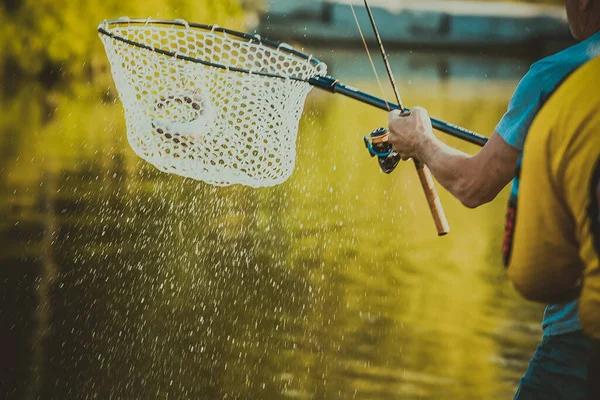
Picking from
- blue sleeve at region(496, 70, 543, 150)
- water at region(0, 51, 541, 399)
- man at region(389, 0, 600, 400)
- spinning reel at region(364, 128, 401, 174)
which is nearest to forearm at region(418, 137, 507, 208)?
man at region(389, 0, 600, 400)

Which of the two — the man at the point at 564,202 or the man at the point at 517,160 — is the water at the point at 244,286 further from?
the man at the point at 564,202

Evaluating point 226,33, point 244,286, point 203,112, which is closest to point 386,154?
point 226,33

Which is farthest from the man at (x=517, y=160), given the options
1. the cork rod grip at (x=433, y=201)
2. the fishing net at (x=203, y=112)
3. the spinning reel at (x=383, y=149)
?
the fishing net at (x=203, y=112)

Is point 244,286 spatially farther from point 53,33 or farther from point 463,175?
point 53,33

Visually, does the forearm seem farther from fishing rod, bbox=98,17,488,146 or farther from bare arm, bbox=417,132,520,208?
fishing rod, bbox=98,17,488,146

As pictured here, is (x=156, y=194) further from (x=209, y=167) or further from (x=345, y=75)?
(x=345, y=75)

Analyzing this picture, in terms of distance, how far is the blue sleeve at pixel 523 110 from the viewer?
238cm

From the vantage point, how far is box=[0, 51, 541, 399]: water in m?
6.23

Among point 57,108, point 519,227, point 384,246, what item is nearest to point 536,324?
point 384,246

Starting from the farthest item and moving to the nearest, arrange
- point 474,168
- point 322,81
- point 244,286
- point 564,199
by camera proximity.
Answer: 1. point 244,286
2. point 322,81
3. point 474,168
4. point 564,199

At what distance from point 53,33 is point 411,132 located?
19.9 metres

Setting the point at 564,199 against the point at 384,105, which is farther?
the point at 384,105

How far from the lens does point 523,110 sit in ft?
7.84

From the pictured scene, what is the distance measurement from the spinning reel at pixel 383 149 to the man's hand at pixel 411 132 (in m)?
0.27
